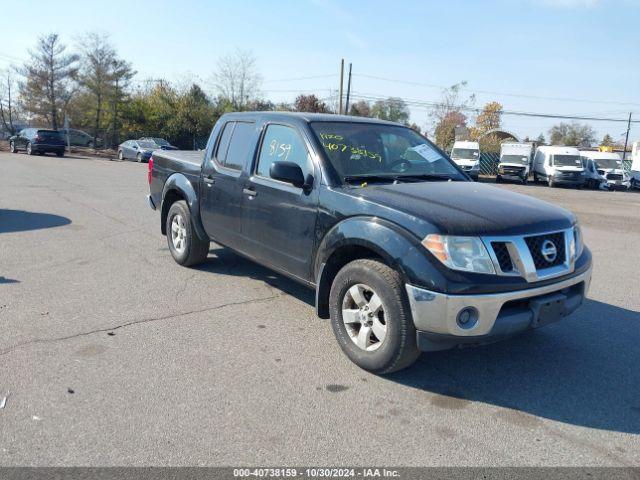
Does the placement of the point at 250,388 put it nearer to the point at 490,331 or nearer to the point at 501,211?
the point at 490,331

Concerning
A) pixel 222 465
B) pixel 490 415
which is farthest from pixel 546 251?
pixel 222 465

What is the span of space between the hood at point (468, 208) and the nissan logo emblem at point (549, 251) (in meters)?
0.10

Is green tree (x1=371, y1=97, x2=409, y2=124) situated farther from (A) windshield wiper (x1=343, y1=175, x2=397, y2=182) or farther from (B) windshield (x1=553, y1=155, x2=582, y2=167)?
(A) windshield wiper (x1=343, y1=175, x2=397, y2=182)

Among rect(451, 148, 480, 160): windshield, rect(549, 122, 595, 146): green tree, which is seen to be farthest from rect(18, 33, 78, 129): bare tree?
rect(549, 122, 595, 146): green tree

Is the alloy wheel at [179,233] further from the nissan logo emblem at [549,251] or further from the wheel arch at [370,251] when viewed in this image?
the nissan logo emblem at [549,251]

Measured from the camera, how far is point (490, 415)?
3.29 metres

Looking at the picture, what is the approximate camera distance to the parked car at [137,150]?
101 feet

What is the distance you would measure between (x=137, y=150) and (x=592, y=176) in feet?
86.9

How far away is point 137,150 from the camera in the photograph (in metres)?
31.6

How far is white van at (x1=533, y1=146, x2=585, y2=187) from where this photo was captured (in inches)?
1119

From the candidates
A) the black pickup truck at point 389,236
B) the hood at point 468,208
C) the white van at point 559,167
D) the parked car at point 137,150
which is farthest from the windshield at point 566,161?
the hood at point 468,208

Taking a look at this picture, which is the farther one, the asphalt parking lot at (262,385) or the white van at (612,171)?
the white van at (612,171)

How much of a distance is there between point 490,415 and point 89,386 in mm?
2591

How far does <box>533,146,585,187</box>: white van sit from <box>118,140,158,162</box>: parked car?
22.7 m
